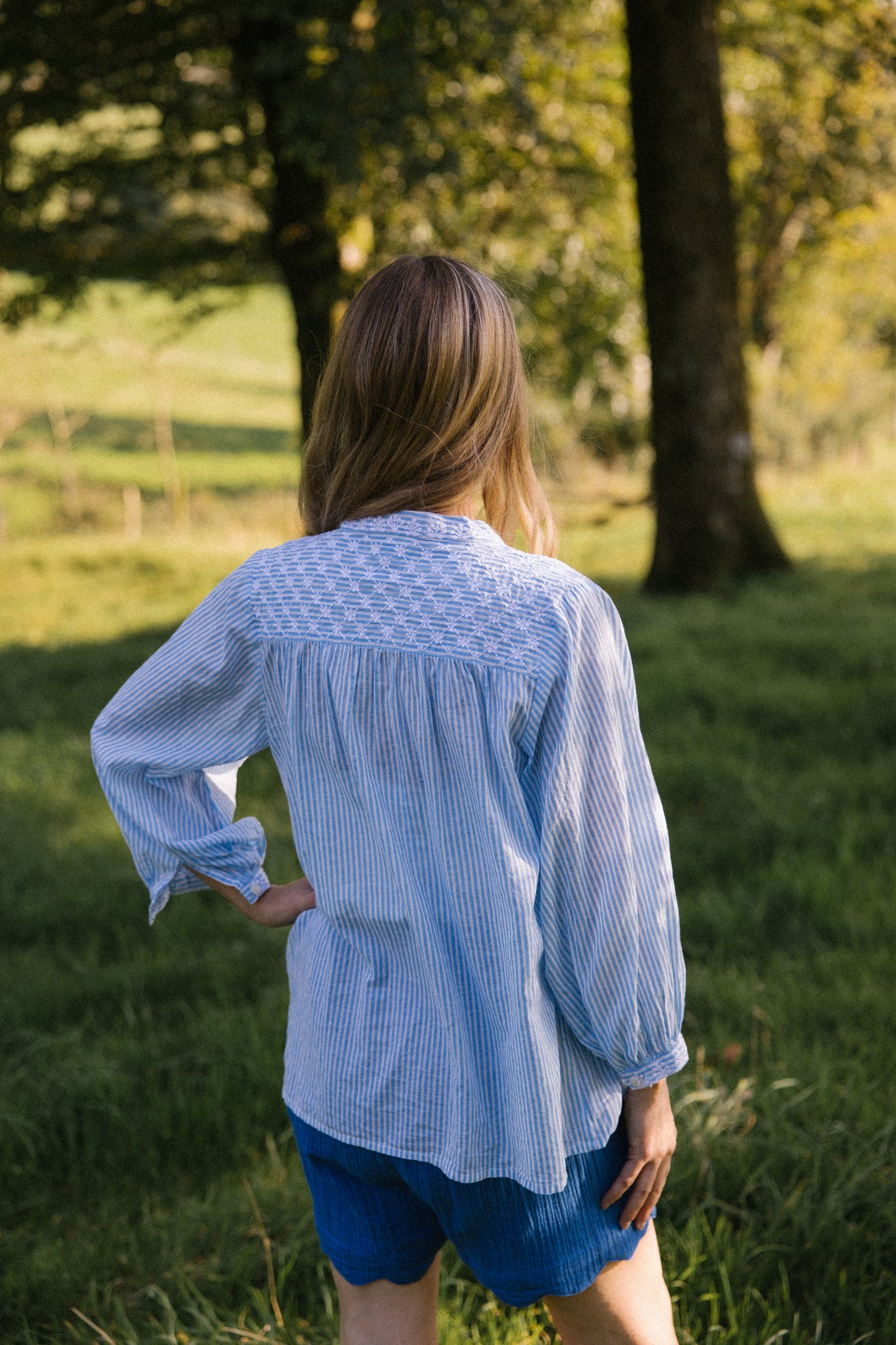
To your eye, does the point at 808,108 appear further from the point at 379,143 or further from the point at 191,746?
the point at 191,746

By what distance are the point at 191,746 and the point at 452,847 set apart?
0.47m

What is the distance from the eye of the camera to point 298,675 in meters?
1.51

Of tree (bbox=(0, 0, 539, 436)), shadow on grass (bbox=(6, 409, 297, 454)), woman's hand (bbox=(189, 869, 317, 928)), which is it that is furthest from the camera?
shadow on grass (bbox=(6, 409, 297, 454))

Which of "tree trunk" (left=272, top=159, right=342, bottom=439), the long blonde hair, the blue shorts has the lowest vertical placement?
the blue shorts

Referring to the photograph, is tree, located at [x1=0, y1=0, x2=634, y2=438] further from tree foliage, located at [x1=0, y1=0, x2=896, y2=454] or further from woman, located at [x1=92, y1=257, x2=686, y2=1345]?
woman, located at [x1=92, y1=257, x2=686, y2=1345]

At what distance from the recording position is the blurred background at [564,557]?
2.53 meters

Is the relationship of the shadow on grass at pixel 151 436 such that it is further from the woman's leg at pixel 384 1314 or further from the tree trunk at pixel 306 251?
the woman's leg at pixel 384 1314

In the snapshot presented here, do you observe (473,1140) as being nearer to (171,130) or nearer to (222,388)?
(171,130)

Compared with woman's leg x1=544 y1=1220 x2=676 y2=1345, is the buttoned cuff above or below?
above

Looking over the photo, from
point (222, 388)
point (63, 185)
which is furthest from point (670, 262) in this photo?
point (222, 388)

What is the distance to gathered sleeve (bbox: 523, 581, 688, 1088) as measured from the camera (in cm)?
139

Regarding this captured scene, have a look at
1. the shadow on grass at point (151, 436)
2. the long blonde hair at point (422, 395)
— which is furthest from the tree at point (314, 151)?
the shadow on grass at point (151, 436)

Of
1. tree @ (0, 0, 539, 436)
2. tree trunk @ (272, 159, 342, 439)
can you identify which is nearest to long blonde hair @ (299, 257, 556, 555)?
tree @ (0, 0, 539, 436)

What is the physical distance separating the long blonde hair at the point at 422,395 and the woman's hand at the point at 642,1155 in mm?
866
